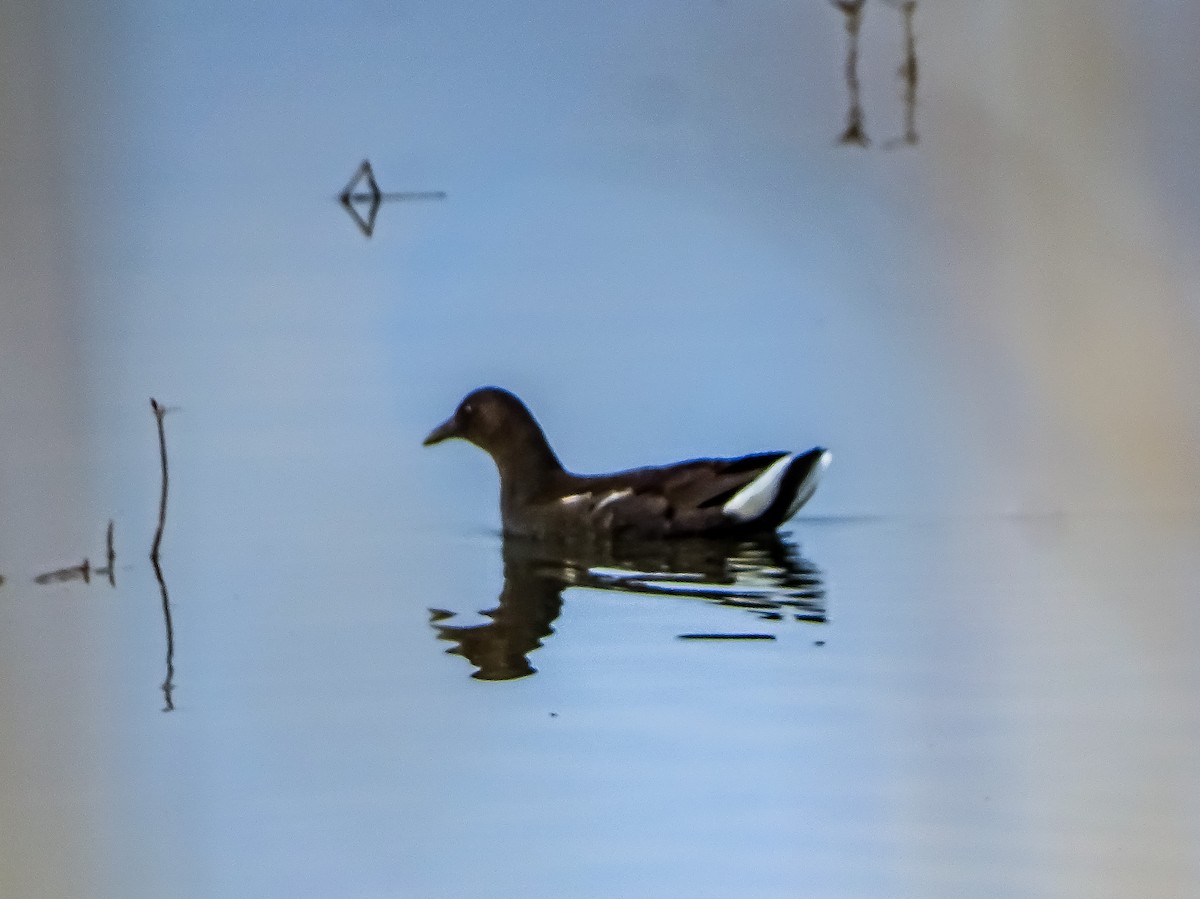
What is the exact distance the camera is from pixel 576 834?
4.52 feet

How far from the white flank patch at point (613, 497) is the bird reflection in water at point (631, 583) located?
84 millimetres

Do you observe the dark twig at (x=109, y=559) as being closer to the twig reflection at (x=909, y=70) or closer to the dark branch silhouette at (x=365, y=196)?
the dark branch silhouette at (x=365, y=196)

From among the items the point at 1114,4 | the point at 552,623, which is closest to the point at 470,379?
the point at 552,623

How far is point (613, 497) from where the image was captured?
2059 millimetres

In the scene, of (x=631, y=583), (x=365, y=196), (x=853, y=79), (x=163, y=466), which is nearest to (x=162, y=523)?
(x=163, y=466)

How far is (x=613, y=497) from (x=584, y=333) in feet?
1.36

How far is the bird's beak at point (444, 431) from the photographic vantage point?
1.77 m

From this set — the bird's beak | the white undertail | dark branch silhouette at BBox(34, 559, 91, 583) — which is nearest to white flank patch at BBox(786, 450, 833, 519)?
the white undertail

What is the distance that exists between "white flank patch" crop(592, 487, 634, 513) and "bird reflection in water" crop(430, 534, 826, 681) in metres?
0.08

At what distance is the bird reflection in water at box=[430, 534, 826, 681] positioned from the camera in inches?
63.4

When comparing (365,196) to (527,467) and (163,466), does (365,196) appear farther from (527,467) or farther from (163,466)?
(527,467)

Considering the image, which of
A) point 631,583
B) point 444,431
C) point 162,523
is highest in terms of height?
point 444,431

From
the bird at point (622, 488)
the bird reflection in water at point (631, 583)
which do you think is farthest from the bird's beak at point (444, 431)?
the bird reflection in water at point (631, 583)

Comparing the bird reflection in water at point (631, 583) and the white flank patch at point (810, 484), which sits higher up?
the white flank patch at point (810, 484)
